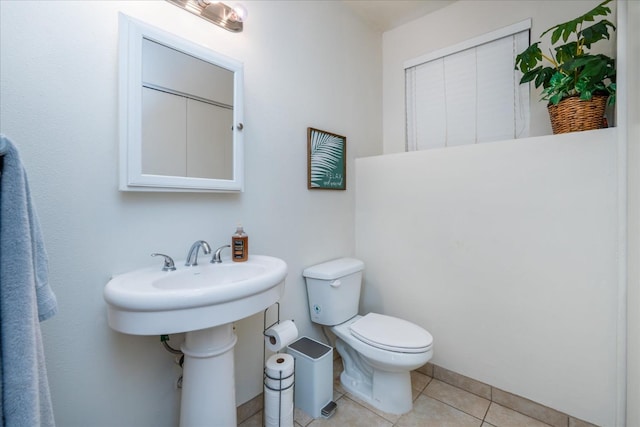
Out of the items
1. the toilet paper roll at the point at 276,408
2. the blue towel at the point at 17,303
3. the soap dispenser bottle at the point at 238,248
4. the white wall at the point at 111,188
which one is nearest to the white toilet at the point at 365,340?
the white wall at the point at 111,188

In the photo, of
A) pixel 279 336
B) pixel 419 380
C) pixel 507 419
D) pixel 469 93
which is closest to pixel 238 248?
pixel 279 336

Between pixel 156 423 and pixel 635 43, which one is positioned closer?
pixel 635 43

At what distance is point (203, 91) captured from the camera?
1.26 meters

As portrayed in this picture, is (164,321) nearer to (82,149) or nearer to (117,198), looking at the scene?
(117,198)

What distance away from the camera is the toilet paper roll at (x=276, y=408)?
4.28 ft

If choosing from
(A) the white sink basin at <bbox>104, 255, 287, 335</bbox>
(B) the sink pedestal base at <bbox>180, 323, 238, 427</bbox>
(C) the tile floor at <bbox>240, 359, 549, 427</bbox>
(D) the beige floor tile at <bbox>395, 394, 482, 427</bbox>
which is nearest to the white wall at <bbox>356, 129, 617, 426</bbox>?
(C) the tile floor at <bbox>240, 359, 549, 427</bbox>

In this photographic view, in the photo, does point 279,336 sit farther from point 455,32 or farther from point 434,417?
point 455,32

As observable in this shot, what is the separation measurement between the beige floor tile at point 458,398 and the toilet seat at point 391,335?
0.44 metres

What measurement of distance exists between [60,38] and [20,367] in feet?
3.30

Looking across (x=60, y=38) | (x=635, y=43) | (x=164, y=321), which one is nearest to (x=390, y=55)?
(x=635, y=43)

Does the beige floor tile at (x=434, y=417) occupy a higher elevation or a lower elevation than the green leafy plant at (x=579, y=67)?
lower

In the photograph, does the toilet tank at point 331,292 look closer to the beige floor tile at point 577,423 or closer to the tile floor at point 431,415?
the tile floor at point 431,415

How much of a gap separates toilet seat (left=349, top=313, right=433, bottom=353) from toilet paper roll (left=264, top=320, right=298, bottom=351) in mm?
402

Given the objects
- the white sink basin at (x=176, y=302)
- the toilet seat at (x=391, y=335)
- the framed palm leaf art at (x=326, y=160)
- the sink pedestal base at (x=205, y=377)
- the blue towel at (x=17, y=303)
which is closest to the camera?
the blue towel at (x=17, y=303)
